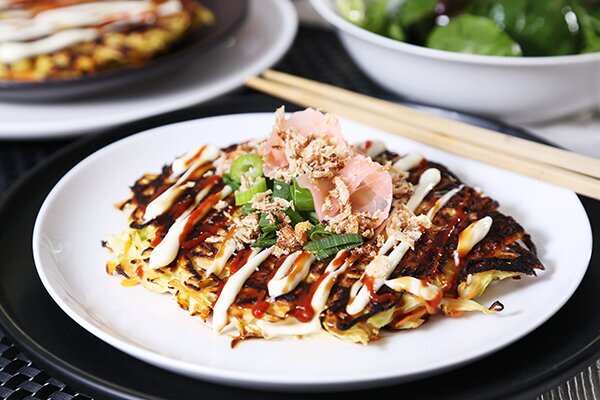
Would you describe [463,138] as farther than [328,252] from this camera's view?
Yes

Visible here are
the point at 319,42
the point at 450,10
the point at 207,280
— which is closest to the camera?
the point at 207,280

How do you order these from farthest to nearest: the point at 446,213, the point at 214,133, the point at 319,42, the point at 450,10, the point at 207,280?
the point at 319,42, the point at 450,10, the point at 214,133, the point at 446,213, the point at 207,280

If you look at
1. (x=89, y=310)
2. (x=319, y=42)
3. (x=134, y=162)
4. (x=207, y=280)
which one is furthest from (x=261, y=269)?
(x=319, y=42)

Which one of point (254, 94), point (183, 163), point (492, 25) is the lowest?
point (254, 94)

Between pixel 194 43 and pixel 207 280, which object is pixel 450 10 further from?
pixel 207 280

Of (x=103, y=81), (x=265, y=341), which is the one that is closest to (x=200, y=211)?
(x=265, y=341)

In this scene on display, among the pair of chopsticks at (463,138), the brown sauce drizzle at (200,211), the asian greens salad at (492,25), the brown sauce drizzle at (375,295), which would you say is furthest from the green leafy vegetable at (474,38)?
the brown sauce drizzle at (375,295)

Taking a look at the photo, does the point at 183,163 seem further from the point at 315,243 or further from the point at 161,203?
the point at 315,243
